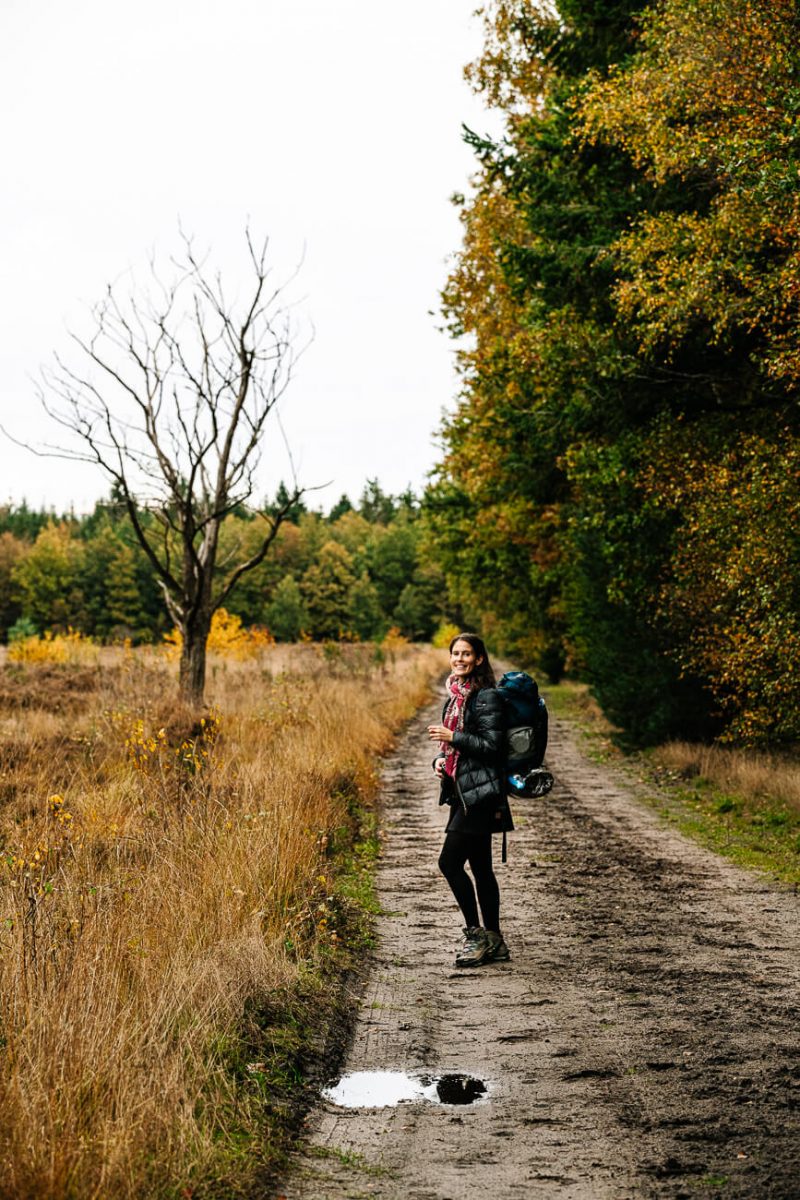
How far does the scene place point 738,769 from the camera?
13609 millimetres

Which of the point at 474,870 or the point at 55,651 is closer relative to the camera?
the point at 474,870

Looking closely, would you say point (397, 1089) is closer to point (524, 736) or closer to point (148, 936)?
point (148, 936)

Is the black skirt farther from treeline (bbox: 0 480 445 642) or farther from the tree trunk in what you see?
treeline (bbox: 0 480 445 642)

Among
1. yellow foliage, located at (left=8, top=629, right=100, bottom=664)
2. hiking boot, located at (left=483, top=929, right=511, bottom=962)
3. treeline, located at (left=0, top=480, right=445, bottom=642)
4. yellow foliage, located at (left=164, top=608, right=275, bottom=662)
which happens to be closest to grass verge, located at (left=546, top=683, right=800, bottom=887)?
hiking boot, located at (left=483, top=929, right=511, bottom=962)

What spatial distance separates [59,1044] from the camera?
3.80m

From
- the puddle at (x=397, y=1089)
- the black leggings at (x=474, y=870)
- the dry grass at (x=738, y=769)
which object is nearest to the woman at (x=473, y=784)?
the black leggings at (x=474, y=870)

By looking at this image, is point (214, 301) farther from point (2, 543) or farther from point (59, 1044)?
point (2, 543)

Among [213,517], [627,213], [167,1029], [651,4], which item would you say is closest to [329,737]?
[213,517]

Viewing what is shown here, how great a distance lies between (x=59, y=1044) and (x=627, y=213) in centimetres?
1366

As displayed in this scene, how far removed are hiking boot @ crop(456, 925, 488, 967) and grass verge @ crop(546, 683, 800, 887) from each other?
11.0ft

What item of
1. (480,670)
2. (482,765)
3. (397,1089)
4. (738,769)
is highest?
(480,670)

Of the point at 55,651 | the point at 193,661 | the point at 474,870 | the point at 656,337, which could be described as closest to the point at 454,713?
the point at 474,870

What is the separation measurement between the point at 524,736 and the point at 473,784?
1.48 ft

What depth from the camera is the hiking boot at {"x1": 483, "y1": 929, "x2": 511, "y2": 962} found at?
671 centimetres
